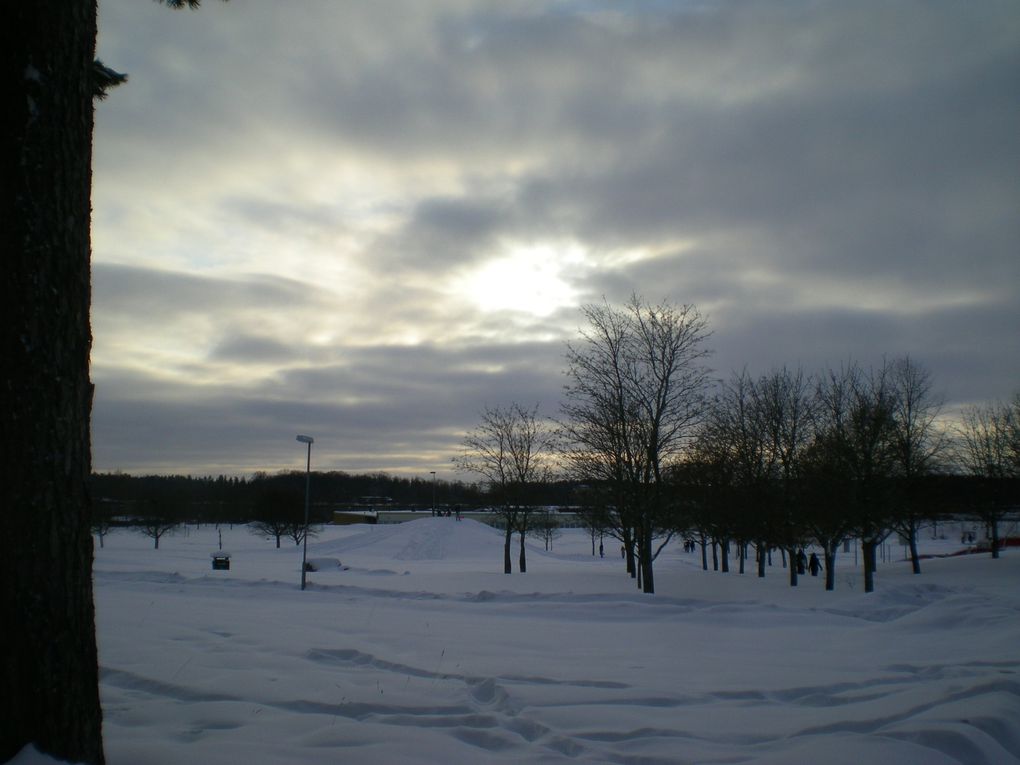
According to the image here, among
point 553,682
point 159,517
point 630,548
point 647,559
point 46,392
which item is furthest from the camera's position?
point 159,517

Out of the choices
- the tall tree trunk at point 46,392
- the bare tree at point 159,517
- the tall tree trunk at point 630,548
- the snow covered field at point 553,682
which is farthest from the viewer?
the bare tree at point 159,517

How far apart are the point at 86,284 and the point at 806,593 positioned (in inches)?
993

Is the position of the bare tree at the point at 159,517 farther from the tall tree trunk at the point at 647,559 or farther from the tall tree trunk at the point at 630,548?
the tall tree trunk at the point at 647,559

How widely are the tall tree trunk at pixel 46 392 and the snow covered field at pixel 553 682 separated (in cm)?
119

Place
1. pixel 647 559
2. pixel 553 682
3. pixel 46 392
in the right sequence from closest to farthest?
pixel 46 392 < pixel 553 682 < pixel 647 559

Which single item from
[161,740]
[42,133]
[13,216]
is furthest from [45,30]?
[161,740]

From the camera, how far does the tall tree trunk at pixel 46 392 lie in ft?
12.2

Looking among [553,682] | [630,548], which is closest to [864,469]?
[630,548]

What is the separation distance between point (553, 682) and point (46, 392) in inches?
252

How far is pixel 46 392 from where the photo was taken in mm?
3895

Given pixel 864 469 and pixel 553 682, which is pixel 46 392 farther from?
pixel 864 469

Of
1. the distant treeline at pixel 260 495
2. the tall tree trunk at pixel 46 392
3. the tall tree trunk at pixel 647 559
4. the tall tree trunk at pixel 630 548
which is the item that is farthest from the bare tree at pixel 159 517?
the tall tree trunk at pixel 46 392

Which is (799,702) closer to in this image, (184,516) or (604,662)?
(604,662)

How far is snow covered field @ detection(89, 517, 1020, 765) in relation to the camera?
18.3 feet
